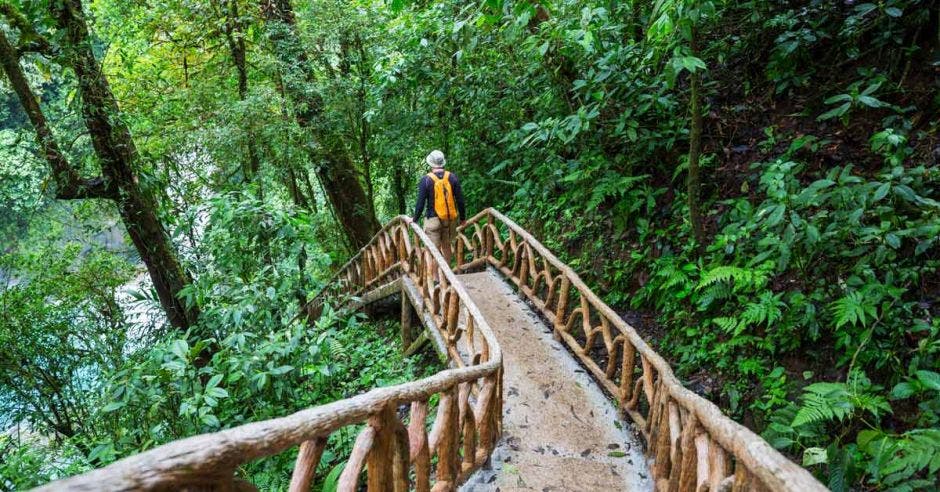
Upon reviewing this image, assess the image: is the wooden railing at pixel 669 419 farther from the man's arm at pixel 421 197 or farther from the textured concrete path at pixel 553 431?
the man's arm at pixel 421 197

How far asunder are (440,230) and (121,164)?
383cm

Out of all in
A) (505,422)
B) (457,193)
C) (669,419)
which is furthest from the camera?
(457,193)

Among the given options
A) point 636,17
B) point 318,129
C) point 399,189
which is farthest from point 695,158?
point 399,189

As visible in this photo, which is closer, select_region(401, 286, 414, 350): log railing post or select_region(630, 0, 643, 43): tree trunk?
select_region(630, 0, 643, 43): tree trunk

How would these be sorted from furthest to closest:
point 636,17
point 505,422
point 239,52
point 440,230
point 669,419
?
point 239,52
point 440,230
point 636,17
point 505,422
point 669,419

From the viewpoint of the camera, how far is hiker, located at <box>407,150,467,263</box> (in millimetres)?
6609

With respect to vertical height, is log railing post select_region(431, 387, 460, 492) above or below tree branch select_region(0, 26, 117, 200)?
below

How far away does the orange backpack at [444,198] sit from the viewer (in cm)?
662

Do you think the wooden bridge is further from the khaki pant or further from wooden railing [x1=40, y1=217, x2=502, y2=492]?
the khaki pant

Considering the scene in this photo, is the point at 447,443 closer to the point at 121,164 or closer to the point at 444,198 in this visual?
the point at 444,198

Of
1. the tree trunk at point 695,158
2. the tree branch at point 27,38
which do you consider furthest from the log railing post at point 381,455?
the tree branch at point 27,38

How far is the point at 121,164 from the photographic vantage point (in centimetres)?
566

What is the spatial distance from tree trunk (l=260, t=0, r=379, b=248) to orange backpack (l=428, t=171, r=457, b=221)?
175 inches

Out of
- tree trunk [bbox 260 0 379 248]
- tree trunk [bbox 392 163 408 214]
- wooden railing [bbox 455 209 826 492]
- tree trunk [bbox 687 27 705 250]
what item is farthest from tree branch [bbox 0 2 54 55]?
tree trunk [bbox 392 163 408 214]
